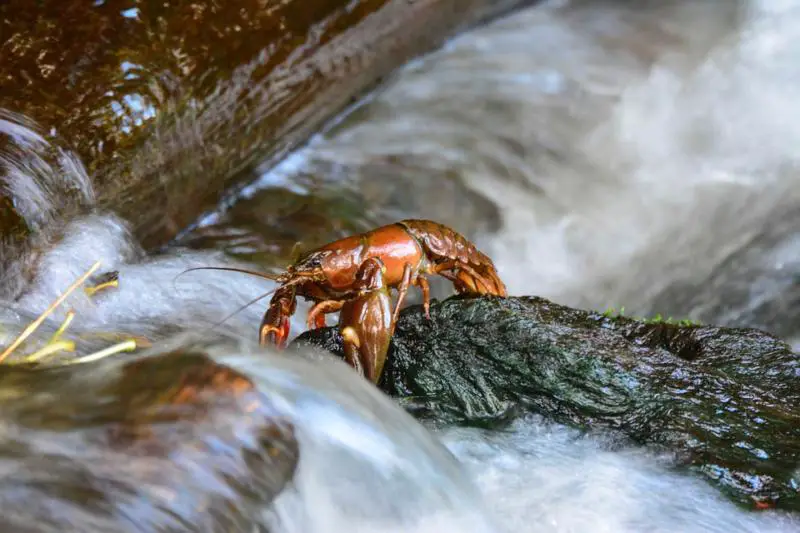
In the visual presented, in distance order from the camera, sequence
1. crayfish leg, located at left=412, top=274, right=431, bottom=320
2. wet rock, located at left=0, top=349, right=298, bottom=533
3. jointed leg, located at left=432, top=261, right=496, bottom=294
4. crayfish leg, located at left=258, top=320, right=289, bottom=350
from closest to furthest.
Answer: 1. wet rock, located at left=0, top=349, right=298, bottom=533
2. crayfish leg, located at left=412, top=274, right=431, bottom=320
3. crayfish leg, located at left=258, top=320, right=289, bottom=350
4. jointed leg, located at left=432, top=261, right=496, bottom=294

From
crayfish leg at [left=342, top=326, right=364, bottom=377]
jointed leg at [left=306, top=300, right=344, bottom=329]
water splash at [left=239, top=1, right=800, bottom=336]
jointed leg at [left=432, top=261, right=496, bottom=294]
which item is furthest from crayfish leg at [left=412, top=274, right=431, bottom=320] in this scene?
water splash at [left=239, top=1, right=800, bottom=336]

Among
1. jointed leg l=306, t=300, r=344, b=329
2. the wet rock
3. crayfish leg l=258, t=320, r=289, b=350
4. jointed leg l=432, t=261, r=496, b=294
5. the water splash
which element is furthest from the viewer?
the water splash

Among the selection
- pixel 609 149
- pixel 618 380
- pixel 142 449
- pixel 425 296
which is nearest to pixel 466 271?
pixel 425 296

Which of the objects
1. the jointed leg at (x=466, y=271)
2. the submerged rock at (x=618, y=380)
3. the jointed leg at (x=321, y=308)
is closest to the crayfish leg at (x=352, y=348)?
the submerged rock at (x=618, y=380)

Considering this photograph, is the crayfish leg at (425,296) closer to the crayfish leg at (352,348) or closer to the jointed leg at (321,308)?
the crayfish leg at (352,348)

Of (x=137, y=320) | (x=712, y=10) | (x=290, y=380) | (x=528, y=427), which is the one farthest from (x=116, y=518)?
(x=712, y=10)

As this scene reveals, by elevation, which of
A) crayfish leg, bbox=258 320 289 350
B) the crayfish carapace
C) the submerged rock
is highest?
the crayfish carapace

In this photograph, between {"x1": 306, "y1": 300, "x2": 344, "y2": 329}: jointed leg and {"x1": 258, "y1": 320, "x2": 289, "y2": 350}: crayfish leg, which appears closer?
{"x1": 258, "y1": 320, "x2": 289, "y2": 350}: crayfish leg

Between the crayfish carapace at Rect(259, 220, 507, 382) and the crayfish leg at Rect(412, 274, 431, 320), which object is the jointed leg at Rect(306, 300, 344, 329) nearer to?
the crayfish carapace at Rect(259, 220, 507, 382)
